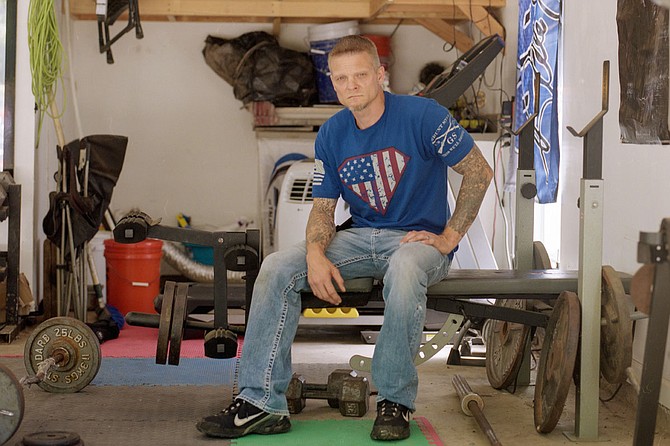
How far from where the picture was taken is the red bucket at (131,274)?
20.6 ft

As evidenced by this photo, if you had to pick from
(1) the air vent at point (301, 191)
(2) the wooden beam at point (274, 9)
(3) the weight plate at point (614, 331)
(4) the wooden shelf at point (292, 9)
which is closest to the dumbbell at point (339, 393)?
(3) the weight plate at point (614, 331)

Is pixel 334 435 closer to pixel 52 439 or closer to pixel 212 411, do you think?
pixel 212 411

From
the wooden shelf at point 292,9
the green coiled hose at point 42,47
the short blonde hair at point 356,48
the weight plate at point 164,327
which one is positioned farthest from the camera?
the wooden shelf at point 292,9

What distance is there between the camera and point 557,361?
3441mm

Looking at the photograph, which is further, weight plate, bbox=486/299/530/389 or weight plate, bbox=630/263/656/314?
weight plate, bbox=486/299/530/389

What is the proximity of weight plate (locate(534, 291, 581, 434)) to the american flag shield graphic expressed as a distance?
0.72m

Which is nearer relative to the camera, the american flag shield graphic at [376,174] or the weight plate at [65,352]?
the american flag shield graphic at [376,174]

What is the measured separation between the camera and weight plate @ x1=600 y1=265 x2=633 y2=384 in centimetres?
335

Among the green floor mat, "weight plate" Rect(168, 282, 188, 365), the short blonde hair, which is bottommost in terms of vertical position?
the green floor mat

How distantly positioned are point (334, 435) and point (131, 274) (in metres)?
3.08

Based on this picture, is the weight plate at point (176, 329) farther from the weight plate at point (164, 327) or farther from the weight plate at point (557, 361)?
the weight plate at point (557, 361)

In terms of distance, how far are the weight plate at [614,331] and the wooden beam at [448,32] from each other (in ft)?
13.8

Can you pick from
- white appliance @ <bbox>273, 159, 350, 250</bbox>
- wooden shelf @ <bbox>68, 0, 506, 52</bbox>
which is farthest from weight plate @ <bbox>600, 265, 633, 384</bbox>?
wooden shelf @ <bbox>68, 0, 506, 52</bbox>

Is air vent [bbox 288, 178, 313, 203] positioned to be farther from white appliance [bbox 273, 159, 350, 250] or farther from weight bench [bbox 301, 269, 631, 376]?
weight bench [bbox 301, 269, 631, 376]
